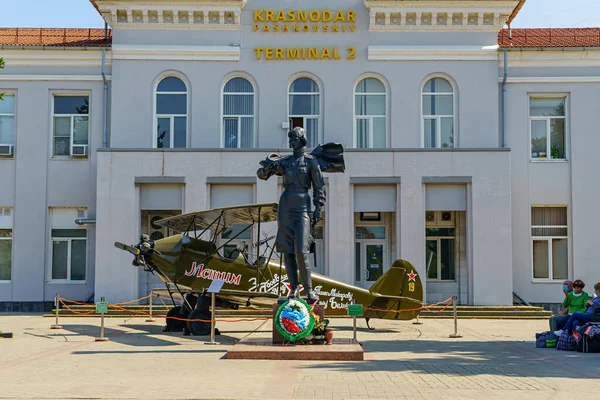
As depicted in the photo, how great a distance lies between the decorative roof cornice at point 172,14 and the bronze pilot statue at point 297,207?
46.7 ft

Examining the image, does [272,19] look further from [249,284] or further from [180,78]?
[249,284]

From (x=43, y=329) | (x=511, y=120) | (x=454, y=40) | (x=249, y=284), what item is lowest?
(x=43, y=329)

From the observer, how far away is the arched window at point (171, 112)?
92.9 ft

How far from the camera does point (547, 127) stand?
95.4 ft

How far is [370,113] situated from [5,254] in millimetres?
14009

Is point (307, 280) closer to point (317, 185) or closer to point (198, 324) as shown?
point (317, 185)

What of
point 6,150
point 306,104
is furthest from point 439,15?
point 6,150

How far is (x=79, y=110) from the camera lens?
29.3m

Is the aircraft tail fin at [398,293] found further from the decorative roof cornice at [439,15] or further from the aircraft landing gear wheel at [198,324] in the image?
the decorative roof cornice at [439,15]

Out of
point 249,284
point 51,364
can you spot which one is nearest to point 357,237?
point 249,284

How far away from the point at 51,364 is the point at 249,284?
6.41 metres

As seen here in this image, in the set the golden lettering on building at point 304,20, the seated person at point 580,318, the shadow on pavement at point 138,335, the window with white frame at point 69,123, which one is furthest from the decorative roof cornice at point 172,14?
the seated person at point 580,318

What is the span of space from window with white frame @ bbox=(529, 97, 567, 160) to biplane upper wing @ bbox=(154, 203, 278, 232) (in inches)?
548

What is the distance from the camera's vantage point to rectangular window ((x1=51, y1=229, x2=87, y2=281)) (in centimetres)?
2908
